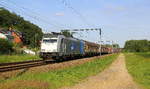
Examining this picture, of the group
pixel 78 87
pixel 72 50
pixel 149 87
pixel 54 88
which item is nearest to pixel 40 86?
pixel 54 88

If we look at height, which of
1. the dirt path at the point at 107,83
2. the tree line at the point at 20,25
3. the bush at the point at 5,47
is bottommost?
the dirt path at the point at 107,83

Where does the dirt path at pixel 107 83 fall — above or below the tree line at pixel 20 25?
below

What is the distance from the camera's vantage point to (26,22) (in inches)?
4631

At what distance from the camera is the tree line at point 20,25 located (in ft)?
342

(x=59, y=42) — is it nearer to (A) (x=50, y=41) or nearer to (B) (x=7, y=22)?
(A) (x=50, y=41)

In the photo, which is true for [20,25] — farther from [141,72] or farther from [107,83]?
[107,83]

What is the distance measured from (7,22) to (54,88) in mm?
100250

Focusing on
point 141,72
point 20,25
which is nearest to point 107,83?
point 141,72

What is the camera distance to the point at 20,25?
11438 centimetres

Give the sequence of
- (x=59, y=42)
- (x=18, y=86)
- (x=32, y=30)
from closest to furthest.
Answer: (x=18, y=86) < (x=59, y=42) < (x=32, y=30)

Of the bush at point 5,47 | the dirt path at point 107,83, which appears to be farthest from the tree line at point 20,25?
the dirt path at point 107,83

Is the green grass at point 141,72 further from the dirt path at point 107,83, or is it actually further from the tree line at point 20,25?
the tree line at point 20,25

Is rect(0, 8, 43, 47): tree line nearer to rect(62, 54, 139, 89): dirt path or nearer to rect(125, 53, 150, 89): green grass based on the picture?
rect(125, 53, 150, 89): green grass

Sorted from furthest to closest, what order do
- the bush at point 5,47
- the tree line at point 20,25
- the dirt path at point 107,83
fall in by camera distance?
the tree line at point 20,25 < the bush at point 5,47 < the dirt path at point 107,83
